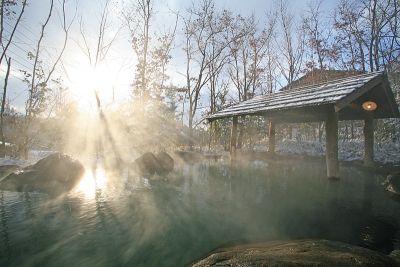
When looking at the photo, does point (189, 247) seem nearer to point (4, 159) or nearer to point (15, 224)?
point (15, 224)

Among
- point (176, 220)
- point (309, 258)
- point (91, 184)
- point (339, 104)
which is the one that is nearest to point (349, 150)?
point (339, 104)

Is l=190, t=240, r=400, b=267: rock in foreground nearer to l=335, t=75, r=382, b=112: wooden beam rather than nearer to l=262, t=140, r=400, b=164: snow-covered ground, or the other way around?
l=335, t=75, r=382, b=112: wooden beam

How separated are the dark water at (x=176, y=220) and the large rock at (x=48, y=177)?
0.68 metres

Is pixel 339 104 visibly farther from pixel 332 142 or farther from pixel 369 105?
pixel 369 105

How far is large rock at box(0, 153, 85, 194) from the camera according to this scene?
6.56 meters

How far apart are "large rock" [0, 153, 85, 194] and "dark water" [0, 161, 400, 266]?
0.68 m

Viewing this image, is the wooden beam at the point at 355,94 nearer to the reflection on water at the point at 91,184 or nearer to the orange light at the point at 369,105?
the orange light at the point at 369,105

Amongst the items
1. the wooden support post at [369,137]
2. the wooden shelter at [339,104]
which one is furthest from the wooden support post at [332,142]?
the wooden support post at [369,137]

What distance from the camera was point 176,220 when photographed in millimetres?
4145

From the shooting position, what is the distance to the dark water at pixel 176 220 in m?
3.06

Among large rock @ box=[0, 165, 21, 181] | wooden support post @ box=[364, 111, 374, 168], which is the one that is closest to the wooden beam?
wooden support post @ box=[364, 111, 374, 168]

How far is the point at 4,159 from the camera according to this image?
30.9ft

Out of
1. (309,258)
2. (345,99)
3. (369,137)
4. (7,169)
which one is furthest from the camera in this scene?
(369,137)

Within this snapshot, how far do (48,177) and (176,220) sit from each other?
579 cm
